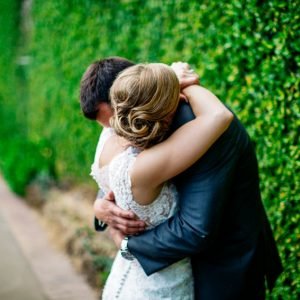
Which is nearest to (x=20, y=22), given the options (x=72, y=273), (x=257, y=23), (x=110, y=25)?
(x=110, y=25)

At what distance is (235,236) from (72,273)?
326cm

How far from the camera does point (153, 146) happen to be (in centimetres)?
224

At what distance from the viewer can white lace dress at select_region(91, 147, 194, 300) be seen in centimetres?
231

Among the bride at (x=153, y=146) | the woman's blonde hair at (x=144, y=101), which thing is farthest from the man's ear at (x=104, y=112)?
the woman's blonde hair at (x=144, y=101)

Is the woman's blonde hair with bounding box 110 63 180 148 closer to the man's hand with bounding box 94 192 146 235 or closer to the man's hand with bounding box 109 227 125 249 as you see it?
the man's hand with bounding box 94 192 146 235

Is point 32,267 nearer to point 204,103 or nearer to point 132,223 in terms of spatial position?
point 132,223

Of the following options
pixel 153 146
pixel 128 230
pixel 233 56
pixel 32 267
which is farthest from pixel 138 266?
pixel 32 267

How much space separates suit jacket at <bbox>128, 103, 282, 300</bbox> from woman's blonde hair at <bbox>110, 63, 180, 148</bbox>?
16 centimetres

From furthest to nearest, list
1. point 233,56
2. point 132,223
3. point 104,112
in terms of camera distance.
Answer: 1. point 233,56
2. point 104,112
3. point 132,223

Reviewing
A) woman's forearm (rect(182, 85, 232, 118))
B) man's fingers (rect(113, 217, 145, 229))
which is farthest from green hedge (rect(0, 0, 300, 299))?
man's fingers (rect(113, 217, 145, 229))

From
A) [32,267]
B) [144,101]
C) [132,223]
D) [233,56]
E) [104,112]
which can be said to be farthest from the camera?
[32,267]

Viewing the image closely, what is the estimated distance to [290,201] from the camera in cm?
334

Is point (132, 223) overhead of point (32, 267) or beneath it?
overhead

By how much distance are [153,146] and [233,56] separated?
1.66 meters
